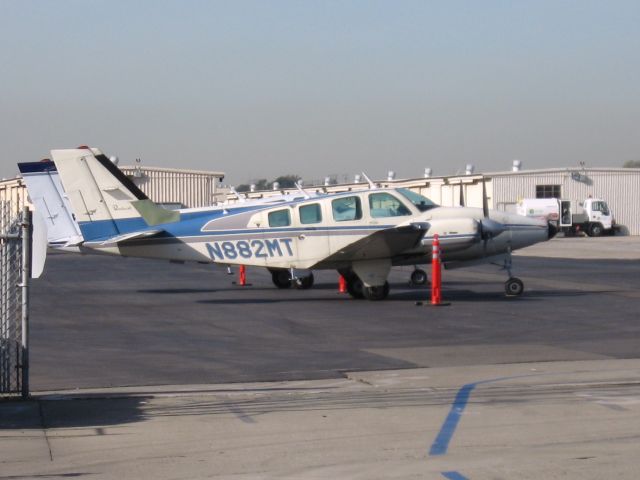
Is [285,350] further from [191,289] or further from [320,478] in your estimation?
[191,289]

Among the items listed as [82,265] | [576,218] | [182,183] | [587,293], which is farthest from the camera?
[182,183]

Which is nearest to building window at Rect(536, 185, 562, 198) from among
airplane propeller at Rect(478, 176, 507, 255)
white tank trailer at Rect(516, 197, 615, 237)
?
white tank trailer at Rect(516, 197, 615, 237)

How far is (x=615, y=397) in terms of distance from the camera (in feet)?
31.4

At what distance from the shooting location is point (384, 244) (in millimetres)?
19891

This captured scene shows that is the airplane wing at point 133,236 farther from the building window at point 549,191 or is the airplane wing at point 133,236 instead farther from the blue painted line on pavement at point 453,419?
the building window at point 549,191

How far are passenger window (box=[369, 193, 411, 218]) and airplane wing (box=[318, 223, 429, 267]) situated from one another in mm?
472

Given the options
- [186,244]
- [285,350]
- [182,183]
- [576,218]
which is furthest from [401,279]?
[182,183]

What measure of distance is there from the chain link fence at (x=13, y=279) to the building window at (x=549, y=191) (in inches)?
2330

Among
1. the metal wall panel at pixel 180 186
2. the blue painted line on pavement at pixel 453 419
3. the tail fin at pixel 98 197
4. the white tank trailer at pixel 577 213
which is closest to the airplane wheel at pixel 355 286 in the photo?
the tail fin at pixel 98 197

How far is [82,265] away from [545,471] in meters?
32.0

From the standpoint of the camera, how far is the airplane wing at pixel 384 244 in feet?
64.7

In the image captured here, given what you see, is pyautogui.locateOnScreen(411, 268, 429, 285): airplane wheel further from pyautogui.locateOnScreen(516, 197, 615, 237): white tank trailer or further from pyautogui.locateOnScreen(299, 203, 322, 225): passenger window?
pyautogui.locateOnScreen(516, 197, 615, 237): white tank trailer

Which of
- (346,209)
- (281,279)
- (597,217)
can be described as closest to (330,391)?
(346,209)

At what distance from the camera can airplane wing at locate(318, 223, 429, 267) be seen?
19.7 m
